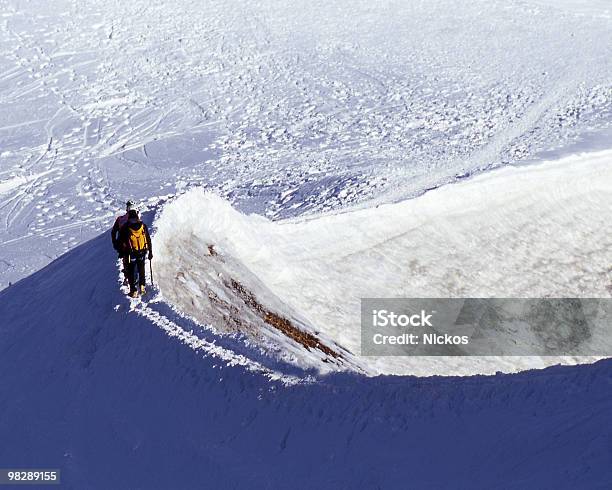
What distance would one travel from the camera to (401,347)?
15.6 m

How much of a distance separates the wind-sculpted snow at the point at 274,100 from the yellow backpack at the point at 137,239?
24.3ft

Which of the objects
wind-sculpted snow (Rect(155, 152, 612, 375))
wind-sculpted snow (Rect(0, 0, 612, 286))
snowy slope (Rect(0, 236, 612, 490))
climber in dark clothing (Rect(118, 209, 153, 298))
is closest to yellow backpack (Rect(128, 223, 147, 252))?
climber in dark clothing (Rect(118, 209, 153, 298))

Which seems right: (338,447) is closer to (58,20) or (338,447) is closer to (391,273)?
(391,273)

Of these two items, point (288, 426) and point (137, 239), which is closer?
point (288, 426)

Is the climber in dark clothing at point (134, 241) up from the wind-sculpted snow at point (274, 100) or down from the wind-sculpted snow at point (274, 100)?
down

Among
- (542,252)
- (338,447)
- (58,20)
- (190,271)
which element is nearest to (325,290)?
(190,271)

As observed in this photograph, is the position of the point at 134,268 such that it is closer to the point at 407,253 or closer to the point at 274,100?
the point at 407,253

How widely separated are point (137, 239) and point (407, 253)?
7248 mm

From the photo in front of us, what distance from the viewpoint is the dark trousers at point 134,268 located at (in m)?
11.4

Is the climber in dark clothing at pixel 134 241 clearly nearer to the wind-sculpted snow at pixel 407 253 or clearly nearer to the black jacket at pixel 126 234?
the black jacket at pixel 126 234

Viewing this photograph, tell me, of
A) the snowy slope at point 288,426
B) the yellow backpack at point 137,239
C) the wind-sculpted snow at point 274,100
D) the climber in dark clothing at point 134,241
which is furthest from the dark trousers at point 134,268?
the wind-sculpted snow at point 274,100

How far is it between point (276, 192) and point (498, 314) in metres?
7.30

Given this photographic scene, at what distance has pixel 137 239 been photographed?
11.3m

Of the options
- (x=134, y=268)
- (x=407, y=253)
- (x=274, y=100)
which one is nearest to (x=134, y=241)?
(x=134, y=268)
